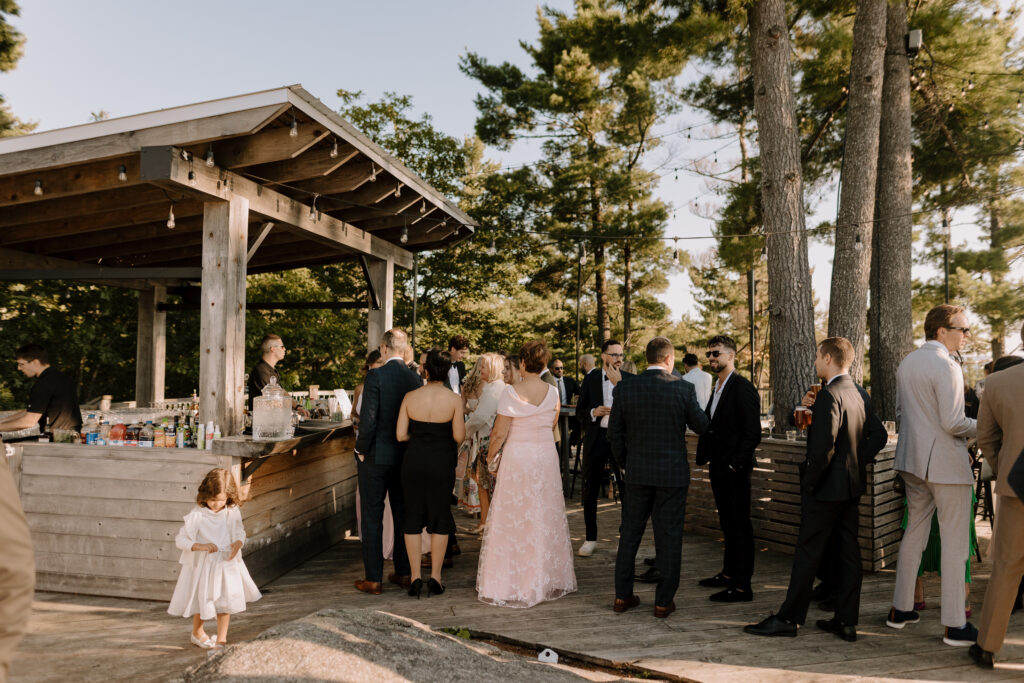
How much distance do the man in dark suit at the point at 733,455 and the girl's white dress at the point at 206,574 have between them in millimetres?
3008

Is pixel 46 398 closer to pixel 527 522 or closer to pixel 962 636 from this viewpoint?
pixel 527 522

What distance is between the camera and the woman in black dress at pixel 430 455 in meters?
4.59

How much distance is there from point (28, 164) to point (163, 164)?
98 cm

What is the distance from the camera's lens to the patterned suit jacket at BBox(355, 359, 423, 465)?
4.72 metres

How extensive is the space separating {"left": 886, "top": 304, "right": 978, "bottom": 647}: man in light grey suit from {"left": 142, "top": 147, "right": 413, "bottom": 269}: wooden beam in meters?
4.56

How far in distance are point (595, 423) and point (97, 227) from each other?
5069 mm

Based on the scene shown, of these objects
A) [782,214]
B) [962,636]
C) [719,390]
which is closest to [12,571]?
[719,390]

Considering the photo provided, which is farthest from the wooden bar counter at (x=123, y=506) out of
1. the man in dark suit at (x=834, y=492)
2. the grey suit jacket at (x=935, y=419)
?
the grey suit jacket at (x=935, y=419)

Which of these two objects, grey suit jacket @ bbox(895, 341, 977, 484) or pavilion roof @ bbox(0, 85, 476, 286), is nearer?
grey suit jacket @ bbox(895, 341, 977, 484)

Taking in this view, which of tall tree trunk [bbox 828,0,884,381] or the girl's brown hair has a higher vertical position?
tall tree trunk [bbox 828,0,884,381]

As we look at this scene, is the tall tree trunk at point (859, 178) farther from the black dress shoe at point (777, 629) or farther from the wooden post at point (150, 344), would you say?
the wooden post at point (150, 344)

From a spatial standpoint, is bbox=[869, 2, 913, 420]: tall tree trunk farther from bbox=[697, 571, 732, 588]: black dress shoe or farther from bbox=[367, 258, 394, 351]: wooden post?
bbox=[367, 258, 394, 351]: wooden post

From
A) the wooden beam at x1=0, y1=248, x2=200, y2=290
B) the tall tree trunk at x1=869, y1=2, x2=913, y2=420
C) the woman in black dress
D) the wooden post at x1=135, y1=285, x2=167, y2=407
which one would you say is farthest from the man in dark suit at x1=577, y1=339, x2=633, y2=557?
the wooden post at x1=135, y1=285, x2=167, y2=407

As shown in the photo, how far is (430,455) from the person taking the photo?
4609mm
